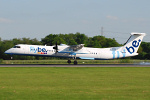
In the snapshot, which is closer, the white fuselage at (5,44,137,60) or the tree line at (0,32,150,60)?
the white fuselage at (5,44,137,60)

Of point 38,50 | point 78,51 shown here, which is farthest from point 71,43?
point 38,50

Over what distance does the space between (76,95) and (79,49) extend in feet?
111

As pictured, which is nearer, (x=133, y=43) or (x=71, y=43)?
(x=133, y=43)

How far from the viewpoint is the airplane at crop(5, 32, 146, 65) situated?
146 feet

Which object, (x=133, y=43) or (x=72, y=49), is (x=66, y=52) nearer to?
(x=72, y=49)

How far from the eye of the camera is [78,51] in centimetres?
4738

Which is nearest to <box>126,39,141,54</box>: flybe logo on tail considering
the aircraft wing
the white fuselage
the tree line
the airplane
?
the airplane

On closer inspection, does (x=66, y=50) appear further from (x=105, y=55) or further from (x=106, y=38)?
(x=106, y=38)

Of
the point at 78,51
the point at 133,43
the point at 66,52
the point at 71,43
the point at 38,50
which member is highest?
the point at 71,43

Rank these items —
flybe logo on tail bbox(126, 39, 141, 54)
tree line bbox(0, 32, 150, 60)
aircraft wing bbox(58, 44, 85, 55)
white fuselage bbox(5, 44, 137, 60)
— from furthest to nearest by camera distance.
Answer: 1. tree line bbox(0, 32, 150, 60)
2. flybe logo on tail bbox(126, 39, 141, 54)
3. aircraft wing bbox(58, 44, 85, 55)
4. white fuselage bbox(5, 44, 137, 60)

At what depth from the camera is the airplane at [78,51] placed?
1751 inches

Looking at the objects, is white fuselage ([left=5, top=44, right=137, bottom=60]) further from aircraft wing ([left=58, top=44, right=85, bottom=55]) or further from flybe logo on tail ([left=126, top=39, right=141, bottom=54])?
flybe logo on tail ([left=126, top=39, right=141, bottom=54])

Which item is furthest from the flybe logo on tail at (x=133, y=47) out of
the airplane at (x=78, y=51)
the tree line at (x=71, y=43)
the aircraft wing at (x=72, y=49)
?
the tree line at (x=71, y=43)

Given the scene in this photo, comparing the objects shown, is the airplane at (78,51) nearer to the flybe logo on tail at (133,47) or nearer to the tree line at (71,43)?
the flybe logo on tail at (133,47)
